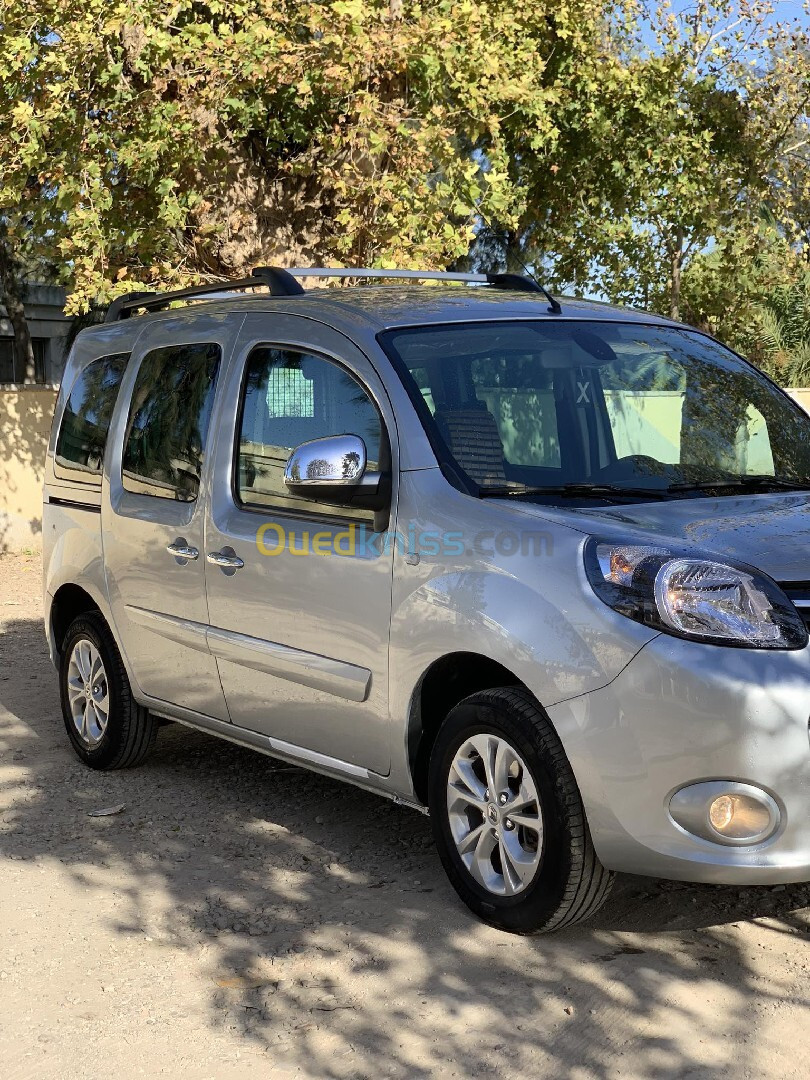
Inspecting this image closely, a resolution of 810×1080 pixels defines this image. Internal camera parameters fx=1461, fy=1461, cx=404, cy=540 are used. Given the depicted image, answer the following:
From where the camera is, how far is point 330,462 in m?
4.58

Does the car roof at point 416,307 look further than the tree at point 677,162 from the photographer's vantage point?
No

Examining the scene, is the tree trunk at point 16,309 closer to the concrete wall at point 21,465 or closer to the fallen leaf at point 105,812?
the concrete wall at point 21,465

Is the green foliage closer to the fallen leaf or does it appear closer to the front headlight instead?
the fallen leaf

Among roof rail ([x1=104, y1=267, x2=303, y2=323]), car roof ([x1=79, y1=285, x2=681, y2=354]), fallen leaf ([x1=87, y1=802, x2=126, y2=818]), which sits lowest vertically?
fallen leaf ([x1=87, y1=802, x2=126, y2=818])

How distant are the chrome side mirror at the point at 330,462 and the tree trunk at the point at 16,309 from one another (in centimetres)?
2612

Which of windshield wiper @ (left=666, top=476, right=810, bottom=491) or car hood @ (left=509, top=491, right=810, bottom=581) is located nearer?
car hood @ (left=509, top=491, right=810, bottom=581)

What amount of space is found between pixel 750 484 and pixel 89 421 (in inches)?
122

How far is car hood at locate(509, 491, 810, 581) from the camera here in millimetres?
3986

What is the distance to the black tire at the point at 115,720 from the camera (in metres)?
6.32

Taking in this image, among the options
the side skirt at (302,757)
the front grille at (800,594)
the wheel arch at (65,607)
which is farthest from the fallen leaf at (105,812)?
the front grille at (800,594)

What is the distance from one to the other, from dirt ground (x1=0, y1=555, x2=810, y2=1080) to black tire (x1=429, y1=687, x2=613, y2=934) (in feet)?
0.34

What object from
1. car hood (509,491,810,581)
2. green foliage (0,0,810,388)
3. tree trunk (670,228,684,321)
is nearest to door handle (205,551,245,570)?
car hood (509,491,810,581)

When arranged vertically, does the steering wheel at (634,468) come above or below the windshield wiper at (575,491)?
above

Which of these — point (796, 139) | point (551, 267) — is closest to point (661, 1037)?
point (551, 267)
